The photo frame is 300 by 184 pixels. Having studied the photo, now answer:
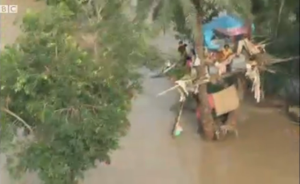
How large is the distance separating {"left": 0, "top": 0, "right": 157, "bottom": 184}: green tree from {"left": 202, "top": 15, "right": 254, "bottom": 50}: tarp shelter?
12.6 inches

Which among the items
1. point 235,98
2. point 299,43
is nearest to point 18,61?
point 235,98

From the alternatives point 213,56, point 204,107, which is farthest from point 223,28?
point 204,107

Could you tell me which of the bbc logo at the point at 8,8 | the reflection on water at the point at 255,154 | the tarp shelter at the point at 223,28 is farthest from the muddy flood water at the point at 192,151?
the bbc logo at the point at 8,8

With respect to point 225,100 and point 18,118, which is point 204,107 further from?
point 18,118

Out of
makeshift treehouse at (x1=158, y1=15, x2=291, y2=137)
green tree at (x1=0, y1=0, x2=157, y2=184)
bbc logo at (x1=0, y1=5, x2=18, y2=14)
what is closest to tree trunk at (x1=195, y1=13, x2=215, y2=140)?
makeshift treehouse at (x1=158, y1=15, x2=291, y2=137)

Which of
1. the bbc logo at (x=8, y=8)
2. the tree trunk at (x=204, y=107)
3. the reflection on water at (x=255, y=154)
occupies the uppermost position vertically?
the bbc logo at (x=8, y=8)

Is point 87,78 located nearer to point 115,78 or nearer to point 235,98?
point 115,78

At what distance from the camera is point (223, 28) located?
3.96ft

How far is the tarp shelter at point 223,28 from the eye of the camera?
1.12 meters

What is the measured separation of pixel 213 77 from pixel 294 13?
0.26 metres

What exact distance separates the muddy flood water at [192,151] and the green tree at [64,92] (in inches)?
4.3

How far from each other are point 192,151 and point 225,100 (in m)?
0.17

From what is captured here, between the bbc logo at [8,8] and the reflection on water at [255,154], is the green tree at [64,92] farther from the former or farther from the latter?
the reflection on water at [255,154]

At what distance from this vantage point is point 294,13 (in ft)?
4.23
